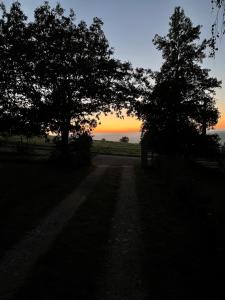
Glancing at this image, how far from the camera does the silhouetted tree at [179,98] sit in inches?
1463

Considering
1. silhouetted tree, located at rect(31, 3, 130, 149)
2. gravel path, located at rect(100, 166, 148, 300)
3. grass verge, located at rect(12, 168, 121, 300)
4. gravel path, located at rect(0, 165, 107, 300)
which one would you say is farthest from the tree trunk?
grass verge, located at rect(12, 168, 121, 300)

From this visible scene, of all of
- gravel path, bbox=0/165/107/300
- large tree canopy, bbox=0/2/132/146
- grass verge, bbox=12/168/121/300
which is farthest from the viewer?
large tree canopy, bbox=0/2/132/146

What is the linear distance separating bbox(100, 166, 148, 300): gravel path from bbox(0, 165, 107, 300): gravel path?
1944 millimetres

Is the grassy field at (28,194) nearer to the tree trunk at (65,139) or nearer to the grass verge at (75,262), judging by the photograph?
the grass verge at (75,262)

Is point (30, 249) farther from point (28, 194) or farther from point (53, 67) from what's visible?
point (53, 67)

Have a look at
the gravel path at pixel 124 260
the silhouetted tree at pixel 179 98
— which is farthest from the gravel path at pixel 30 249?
the silhouetted tree at pixel 179 98

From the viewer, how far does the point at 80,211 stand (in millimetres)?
14961

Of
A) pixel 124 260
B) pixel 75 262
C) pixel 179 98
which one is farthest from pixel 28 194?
pixel 179 98

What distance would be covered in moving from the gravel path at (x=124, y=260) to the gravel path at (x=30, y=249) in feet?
6.38

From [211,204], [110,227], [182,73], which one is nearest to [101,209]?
[110,227]

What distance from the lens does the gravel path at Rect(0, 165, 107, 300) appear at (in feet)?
24.9

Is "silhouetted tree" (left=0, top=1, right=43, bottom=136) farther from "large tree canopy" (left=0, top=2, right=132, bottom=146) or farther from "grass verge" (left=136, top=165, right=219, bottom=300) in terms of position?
"grass verge" (left=136, top=165, right=219, bottom=300)

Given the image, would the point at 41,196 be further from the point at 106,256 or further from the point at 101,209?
the point at 106,256

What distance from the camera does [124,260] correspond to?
920cm
